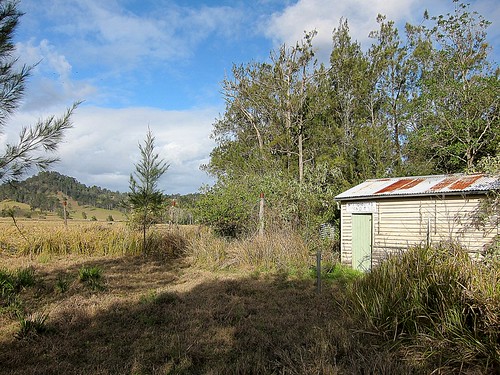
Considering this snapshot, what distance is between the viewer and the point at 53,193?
18.5 metres

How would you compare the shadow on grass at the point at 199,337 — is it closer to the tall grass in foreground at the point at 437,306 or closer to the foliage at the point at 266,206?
the tall grass in foreground at the point at 437,306

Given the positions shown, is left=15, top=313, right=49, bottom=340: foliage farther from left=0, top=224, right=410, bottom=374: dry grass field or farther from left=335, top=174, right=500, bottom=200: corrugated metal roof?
left=335, top=174, right=500, bottom=200: corrugated metal roof

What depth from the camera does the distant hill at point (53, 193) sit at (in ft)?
16.9

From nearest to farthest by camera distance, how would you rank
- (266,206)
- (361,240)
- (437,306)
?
(437,306), (361,240), (266,206)

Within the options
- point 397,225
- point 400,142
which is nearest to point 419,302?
point 397,225

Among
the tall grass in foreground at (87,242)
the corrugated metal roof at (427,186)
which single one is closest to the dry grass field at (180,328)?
the corrugated metal roof at (427,186)

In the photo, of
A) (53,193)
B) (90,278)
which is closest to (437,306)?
(90,278)

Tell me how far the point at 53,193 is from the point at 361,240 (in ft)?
52.5

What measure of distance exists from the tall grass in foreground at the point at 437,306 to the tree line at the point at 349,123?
7001 mm

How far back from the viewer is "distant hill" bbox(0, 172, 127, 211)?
516 cm

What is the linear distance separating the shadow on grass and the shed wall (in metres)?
3.71

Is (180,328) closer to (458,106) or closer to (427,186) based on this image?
(427,186)

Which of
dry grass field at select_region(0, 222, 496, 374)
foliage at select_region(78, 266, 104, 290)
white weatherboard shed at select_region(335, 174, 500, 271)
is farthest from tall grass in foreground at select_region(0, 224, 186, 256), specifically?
white weatherboard shed at select_region(335, 174, 500, 271)

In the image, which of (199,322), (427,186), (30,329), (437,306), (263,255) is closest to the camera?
(437,306)
